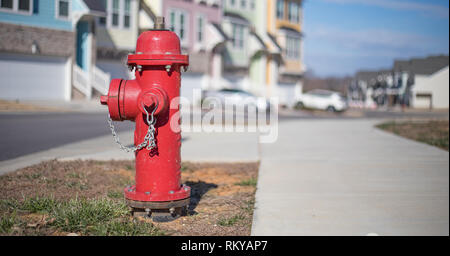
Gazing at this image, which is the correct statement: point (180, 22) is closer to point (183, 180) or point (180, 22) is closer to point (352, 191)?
point (183, 180)

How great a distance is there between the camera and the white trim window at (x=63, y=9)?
87.3ft

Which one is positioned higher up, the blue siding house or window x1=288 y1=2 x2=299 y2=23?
window x1=288 y1=2 x2=299 y2=23

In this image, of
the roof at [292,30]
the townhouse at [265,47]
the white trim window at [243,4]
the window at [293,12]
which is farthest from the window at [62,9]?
the window at [293,12]

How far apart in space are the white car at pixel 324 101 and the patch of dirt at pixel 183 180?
30695 mm

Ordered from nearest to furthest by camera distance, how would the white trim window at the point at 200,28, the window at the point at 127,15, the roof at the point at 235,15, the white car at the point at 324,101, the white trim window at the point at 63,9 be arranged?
the white trim window at the point at 63,9, the window at the point at 127,15, the white trim window at the point at 200,28, the white car at the point at 324,101, the roof at the point at 235,15

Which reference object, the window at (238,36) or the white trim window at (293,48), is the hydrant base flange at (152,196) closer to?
the window at (238,36)

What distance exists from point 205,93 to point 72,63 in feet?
35.2

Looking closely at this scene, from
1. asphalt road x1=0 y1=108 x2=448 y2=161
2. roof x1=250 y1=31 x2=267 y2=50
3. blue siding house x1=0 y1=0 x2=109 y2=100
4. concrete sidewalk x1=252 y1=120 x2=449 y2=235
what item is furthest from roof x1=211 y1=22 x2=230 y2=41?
concrete sidewalk x1=252 y1=120 x2=449 y2=235

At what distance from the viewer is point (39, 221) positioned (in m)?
4.50

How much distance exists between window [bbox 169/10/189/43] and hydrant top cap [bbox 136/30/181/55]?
3000 centimetres

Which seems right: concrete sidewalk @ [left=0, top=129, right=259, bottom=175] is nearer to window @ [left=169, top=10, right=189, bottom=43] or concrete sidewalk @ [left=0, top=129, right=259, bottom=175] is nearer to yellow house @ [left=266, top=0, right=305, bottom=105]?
window @ [left=169, top=10, right=189, bottom=43]

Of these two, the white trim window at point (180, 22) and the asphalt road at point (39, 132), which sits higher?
the white trim window at point (180, 22)

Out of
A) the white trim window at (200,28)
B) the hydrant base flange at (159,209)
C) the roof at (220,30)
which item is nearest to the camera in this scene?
the hydrant base flange at (159,209)

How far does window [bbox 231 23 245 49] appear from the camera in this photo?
40903 millimetres
